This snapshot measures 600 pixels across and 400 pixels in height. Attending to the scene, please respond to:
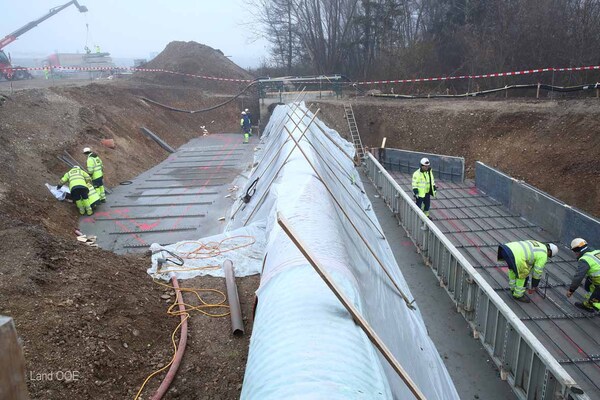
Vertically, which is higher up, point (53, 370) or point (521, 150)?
point (521, 150)

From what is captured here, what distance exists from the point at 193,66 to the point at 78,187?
23837mm

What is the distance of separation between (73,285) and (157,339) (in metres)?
1.56

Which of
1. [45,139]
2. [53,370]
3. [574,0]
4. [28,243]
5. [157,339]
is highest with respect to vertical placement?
[574,0]

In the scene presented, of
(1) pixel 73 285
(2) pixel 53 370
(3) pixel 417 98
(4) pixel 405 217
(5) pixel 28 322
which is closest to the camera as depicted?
(2) pixel 53 370

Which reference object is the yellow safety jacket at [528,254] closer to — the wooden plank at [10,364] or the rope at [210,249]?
the rope at [210,249]

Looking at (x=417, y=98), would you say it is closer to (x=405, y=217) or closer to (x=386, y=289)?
(x=405, y=217)

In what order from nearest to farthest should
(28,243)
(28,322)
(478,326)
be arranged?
(28,322) < (478,326) < (28,243)

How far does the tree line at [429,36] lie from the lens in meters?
17.0

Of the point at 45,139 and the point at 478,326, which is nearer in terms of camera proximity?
the point at 478,326

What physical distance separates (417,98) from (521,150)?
24.8ft

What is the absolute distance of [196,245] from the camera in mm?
8055

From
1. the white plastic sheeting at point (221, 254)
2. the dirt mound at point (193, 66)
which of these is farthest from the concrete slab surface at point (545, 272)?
the dirt mound at point (193, 66)

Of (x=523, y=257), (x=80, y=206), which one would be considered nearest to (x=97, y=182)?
(x=80, y=206)

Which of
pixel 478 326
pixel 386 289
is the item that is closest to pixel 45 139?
pixel 386 289
